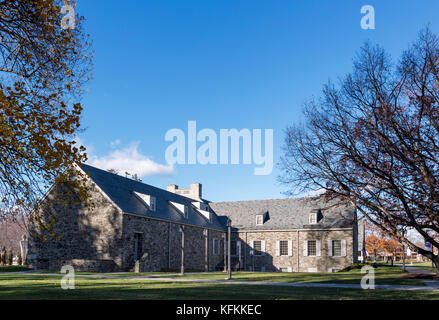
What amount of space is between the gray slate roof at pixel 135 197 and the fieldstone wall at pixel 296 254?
4.46 meters

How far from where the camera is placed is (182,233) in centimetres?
2736

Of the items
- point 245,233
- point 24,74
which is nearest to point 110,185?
point 245,233

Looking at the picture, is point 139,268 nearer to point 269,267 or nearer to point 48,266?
point 48,266

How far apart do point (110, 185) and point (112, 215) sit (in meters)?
3.05

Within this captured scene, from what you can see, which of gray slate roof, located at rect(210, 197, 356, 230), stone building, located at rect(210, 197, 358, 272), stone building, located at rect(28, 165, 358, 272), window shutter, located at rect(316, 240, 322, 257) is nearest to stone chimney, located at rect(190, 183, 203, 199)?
stone building, located at rect(28, 165, 358, 272)

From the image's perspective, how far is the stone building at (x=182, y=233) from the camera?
2761 centimetres

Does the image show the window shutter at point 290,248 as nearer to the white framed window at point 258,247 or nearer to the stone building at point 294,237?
the stone building at point 294,237

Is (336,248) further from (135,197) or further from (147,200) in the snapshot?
(135,197)

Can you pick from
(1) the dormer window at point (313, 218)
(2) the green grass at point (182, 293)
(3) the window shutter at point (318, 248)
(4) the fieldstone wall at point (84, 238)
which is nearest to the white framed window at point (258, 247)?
(1) the dormer window at point (313, 218)

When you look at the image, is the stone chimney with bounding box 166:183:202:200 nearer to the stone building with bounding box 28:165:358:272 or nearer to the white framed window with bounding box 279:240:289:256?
the stone building with bounding box 28:165:358:272

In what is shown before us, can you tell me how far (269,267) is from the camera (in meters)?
39.8

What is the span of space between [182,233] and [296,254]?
15.2m

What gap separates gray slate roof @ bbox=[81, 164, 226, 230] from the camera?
28758 mm
